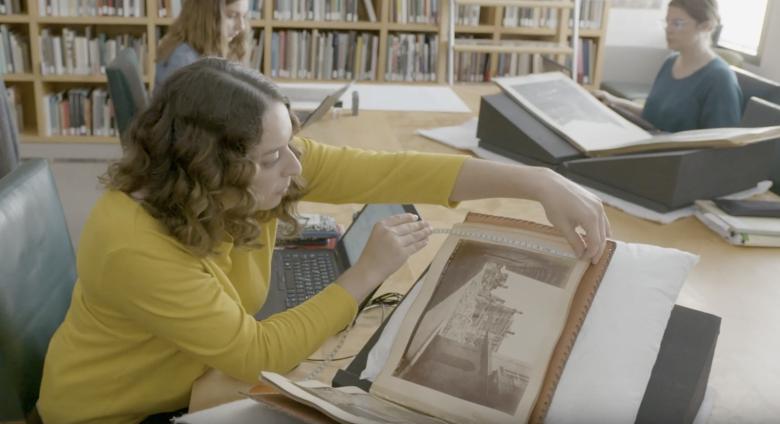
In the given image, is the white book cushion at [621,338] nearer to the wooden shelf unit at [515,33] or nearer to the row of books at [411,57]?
the wooden shelf unit at [515,33]

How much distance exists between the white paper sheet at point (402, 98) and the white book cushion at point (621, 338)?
1.55 meters

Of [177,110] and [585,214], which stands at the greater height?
[177,110]

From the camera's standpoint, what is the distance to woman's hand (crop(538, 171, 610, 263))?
1.00 metres

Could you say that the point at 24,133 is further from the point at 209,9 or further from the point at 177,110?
the point at 177,110

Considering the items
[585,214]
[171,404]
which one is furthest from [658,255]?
[171,404]

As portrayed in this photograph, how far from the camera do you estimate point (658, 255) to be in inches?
38.7

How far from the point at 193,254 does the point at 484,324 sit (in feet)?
1.35

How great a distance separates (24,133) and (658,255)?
3.97 m

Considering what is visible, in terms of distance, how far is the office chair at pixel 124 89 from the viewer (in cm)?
229

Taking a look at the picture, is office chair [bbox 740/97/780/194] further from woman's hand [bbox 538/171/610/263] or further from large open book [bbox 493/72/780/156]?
woman's hand [bbox 538/171/610/263]

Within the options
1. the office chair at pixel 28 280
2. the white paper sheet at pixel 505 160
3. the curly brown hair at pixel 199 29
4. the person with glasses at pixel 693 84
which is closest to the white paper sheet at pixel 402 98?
the white paper sheet at pixel 505 160

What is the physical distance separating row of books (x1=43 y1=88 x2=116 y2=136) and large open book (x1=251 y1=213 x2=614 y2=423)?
3.59m

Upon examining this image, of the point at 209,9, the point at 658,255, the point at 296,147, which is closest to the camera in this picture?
the point at 658,255

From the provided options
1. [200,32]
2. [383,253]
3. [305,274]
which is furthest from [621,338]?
[200,32]
